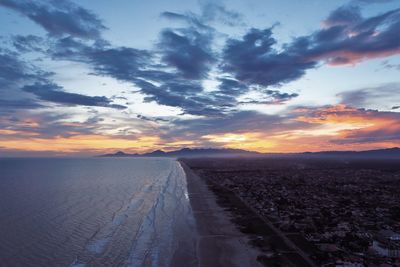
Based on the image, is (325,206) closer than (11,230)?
No

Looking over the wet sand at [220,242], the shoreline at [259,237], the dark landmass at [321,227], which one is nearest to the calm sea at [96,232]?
the wet sand at [220,242]

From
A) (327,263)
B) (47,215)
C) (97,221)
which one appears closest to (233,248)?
(327,263)

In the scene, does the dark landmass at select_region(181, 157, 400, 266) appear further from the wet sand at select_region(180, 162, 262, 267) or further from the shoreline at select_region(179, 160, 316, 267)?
the wet sand at select_region(180, 162, 262, 267)

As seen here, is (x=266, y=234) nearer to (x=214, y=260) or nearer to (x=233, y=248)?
(x=233, y=248)

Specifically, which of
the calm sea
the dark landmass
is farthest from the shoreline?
the calm sea

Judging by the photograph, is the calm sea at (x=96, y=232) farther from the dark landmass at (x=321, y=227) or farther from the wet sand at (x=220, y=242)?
the dark landmass at (x=321, y=227)

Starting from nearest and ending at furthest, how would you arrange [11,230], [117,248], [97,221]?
[117,248] < [11,230] < [97,221]

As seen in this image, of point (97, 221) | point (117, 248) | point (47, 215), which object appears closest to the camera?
point (117, 248)

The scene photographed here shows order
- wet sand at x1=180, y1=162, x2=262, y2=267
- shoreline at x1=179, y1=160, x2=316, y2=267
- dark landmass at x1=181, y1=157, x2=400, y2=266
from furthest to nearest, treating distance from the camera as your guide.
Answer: wet sand at x1=180, y1=162, x2=262, y2=267
dark landmass at x1=181, y1=157, x2=400, y2=266
shoreline at x1=179, y1=160, x2=316, y2=267
